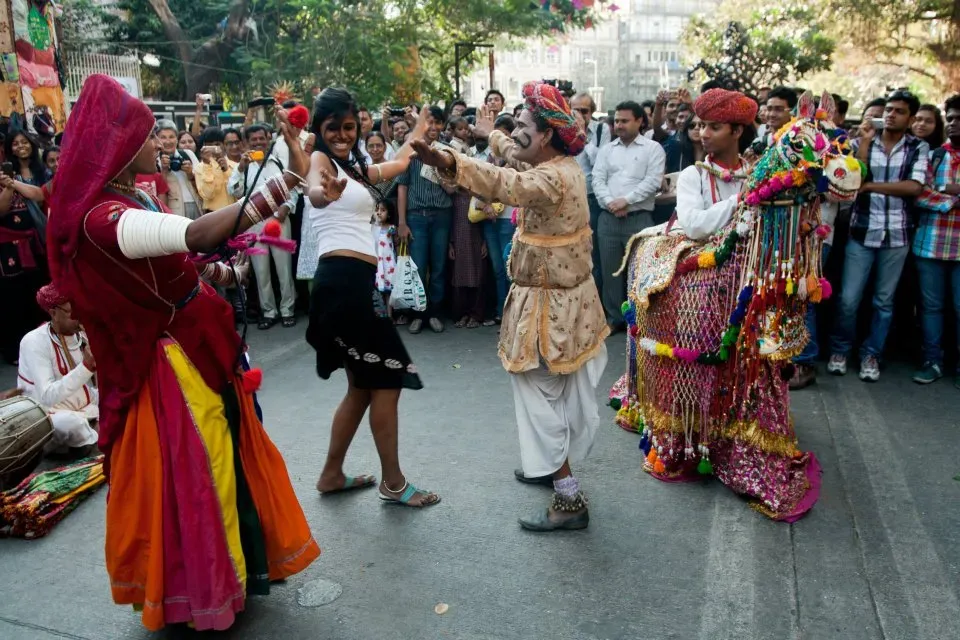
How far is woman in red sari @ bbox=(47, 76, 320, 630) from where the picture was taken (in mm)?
2387

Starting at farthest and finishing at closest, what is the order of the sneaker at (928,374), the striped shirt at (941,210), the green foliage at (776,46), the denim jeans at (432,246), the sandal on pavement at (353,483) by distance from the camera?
1. the green foliage at (776,46)
2. the denim jeans at (432,246)
3. the sneaker at (928,374)
4. the striped shirt at (941,210)
5. the sandal on pavement at (353,483)

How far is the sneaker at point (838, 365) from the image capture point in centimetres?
558

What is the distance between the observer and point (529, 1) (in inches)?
758

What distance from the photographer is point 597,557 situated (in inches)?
128

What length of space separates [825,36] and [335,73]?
13878 mm

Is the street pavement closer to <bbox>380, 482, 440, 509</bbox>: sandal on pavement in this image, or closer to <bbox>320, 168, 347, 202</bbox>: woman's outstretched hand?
<bbox>380, 482, 440, 509</bbox>: sandal on pavement

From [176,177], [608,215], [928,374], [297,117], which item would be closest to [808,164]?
[297,117]

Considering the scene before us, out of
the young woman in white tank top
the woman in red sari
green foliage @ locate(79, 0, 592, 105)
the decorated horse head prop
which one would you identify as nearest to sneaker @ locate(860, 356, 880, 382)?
the decorated horse head prop

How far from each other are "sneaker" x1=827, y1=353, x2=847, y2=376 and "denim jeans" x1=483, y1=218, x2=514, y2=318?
2.98 m

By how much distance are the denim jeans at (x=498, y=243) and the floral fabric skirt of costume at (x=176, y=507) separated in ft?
15.6

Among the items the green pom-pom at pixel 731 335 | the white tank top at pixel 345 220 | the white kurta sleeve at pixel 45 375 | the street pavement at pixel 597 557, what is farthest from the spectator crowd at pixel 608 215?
the white kurta sleeve at pixel 45 375

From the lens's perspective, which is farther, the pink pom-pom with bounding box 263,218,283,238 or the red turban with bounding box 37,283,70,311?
the red turban with bounding box 37,283,70,311

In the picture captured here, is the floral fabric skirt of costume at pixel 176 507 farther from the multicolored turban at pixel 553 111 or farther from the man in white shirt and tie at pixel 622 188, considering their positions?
the man in white shirt and tie at pixel 622 188

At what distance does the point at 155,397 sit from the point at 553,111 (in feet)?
6.39
